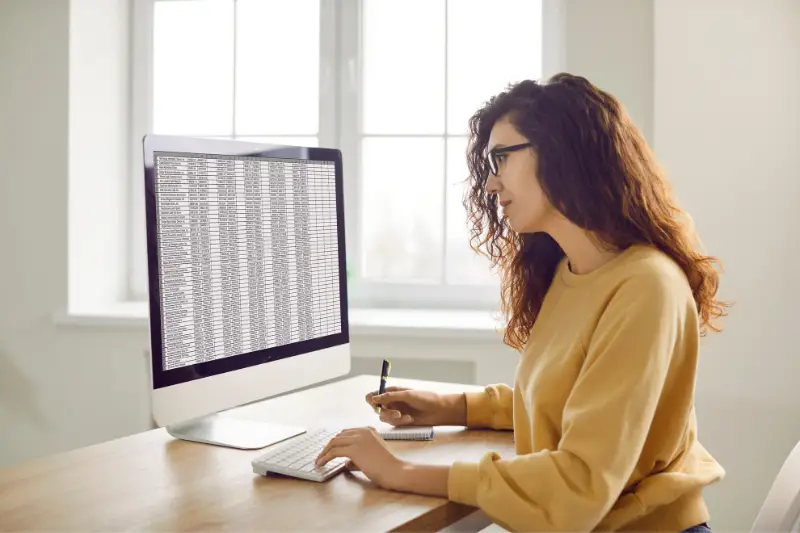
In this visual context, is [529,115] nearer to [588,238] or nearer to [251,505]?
[588,238]

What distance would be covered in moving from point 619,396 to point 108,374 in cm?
216

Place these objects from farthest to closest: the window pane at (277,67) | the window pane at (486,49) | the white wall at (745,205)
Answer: the window pane at (277,67)
the window pane at (486,49)
the white wall at (745,205)

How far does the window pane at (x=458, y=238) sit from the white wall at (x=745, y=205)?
773 millimetres

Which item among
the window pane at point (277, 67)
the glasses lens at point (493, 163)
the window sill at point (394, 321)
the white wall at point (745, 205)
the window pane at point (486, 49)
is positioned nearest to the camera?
the glasses lens at point (493, 163)

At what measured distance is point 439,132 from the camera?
2.94m

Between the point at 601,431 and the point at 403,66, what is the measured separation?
2.13 meters

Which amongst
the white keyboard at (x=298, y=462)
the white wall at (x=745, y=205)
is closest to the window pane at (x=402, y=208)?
the white wall at (x=745, y=205)

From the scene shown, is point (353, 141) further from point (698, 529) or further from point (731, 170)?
point (698, 529)

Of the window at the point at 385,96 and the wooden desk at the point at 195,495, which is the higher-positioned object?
the window at the point at 385,96

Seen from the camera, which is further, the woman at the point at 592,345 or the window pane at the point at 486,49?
the window pane at the point at 486,49

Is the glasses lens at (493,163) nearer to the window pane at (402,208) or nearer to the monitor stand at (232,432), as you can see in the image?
the monitor stand at (232,432)

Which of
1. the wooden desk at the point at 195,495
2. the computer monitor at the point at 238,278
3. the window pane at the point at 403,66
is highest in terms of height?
the window pane at the point at 403,66

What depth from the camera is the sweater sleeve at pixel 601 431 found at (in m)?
1.03

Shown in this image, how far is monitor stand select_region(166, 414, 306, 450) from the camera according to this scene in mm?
1422
